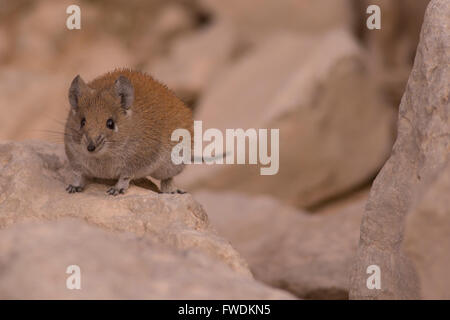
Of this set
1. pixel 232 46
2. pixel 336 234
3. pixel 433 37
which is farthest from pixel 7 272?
pixel 232 46

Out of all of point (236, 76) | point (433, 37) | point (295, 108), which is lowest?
point (433, 37)

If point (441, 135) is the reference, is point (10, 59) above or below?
above

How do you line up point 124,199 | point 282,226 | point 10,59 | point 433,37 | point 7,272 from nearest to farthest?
point 7,272, point 433,37, point 124,199, point 282,226, point 10,59

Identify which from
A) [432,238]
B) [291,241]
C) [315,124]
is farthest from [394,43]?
[432,238]

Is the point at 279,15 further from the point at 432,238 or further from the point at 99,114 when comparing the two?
the point at 432,238

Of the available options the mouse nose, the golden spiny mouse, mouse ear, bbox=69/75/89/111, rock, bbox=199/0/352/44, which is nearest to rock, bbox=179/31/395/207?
rock, bbox=199/0/352/44

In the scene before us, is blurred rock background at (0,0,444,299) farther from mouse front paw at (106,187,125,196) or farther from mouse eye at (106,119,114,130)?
mouse eye at (106,119,114,130)

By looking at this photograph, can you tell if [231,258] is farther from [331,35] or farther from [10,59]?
[10,59]
